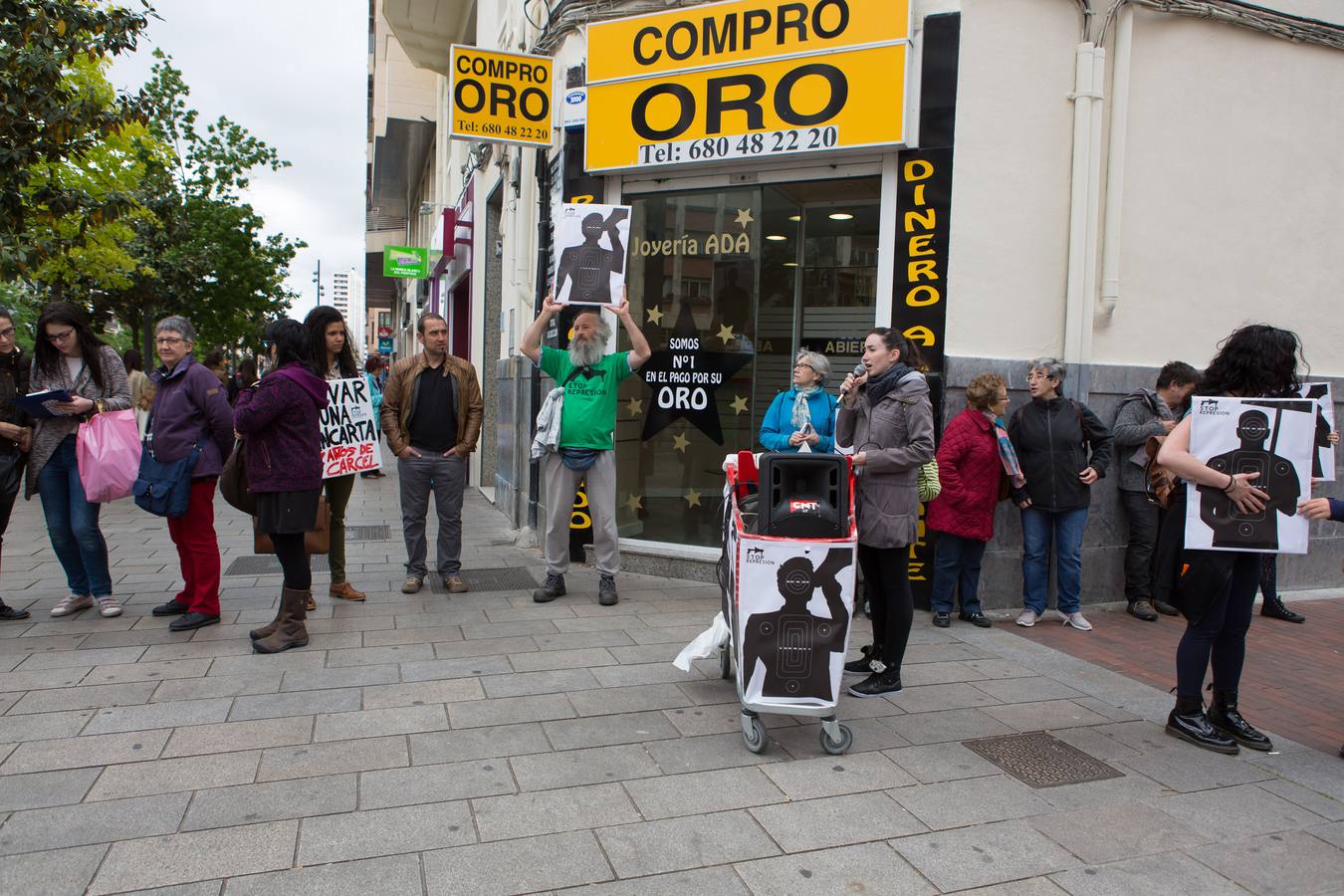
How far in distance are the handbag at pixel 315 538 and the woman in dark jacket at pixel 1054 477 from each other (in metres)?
4.55

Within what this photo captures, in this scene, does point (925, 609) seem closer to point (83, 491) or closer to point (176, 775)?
point (176, 775)

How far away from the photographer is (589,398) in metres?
6.48

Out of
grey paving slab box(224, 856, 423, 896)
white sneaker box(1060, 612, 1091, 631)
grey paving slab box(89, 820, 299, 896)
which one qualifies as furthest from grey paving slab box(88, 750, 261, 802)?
white sneaker box(1060, 612, 1091, 631)

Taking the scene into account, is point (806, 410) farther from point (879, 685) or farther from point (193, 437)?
point (193, 437)

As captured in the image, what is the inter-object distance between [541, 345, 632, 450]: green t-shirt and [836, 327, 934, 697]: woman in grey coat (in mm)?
2152

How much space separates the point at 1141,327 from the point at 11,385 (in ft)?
25.6

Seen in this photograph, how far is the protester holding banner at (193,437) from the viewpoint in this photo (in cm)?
559

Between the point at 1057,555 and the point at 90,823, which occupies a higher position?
the point at 1057,555

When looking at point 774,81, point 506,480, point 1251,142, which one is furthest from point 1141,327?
point 506,480

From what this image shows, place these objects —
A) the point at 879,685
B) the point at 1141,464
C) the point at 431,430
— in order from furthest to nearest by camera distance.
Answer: the point at 1141,464, the point at 431,430, the point at 879,685

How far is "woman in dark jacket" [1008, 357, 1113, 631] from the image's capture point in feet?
20.7

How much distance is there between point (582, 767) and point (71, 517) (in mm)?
4125

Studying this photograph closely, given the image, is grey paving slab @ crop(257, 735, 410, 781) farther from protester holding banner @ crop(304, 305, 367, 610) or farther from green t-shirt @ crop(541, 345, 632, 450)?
green t-shirt @ crop(541, 345, 632, 450)

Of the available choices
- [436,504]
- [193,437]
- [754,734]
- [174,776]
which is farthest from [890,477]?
[193,437]
